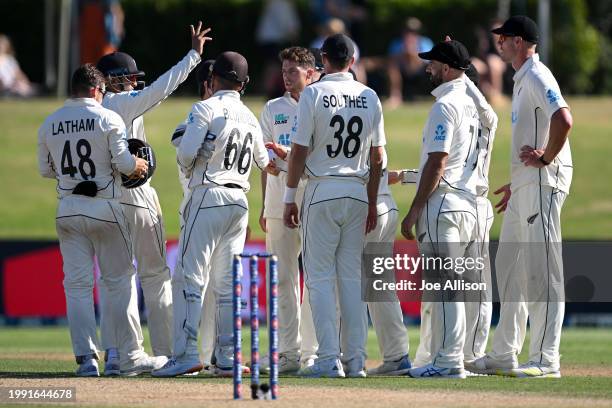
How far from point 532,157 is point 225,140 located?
91.9 inches

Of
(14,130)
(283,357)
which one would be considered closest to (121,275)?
(283,357)

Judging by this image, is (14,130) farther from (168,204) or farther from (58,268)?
(58,268)

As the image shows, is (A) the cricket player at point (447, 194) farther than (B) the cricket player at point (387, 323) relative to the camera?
No

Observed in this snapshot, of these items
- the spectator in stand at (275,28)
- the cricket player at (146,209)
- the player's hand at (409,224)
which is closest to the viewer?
the player's hand at (409,224)

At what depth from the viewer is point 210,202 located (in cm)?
1052

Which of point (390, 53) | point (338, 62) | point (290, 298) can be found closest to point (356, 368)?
point (290, 298)

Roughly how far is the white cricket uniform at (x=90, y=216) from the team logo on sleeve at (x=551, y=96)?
3192 millimetres

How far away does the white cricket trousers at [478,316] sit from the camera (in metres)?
10.8

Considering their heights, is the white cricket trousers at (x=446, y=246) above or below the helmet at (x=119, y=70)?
below

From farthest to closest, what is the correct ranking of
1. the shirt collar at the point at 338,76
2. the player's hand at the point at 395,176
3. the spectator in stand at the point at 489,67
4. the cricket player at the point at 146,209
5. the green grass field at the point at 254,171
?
the spectator in stand at the point at 489,67 → the green grass field at the point at 254,171 → the player's hand at the point at 395,176 → the cricket player at the point at 146,209 → the shirt collar at the point at 338,76

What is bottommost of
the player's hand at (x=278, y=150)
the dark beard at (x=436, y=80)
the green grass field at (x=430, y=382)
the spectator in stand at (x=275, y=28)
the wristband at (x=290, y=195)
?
the green grass field at (x=430, y=382)

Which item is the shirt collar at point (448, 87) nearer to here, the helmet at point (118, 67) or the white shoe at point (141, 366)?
the helmet at point (118, 67)

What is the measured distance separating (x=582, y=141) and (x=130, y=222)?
15.1 meters

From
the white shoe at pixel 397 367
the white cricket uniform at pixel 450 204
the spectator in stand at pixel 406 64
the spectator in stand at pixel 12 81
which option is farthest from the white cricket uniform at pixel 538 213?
the spectator in stand at pixel 12 81
